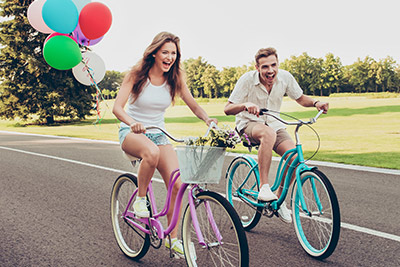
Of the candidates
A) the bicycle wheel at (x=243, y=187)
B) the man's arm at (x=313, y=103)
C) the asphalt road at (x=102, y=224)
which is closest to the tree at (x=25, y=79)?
the asphalt road at (x=102, y=224)

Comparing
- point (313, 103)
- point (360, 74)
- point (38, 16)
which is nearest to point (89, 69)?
point (38, 16)

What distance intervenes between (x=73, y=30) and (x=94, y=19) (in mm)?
350

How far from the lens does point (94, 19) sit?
6113mm

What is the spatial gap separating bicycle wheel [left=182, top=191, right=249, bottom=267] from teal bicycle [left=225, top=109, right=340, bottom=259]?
114 centimetres

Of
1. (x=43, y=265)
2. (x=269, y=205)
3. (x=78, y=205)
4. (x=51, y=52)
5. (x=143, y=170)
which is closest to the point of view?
(x=143, y=170)

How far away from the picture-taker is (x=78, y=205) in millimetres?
6133

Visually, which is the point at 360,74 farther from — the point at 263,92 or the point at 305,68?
the point at 263,92

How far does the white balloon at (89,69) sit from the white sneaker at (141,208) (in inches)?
113

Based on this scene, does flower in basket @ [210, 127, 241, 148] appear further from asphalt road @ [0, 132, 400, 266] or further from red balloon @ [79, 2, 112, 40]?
red balloon @ [79, 2, 112, 40]

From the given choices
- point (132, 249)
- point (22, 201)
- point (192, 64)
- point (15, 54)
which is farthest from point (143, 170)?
point (192, 64)

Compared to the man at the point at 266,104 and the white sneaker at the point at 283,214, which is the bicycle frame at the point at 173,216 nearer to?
the man at the point at 266,104

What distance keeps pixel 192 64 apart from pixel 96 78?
11257 cm

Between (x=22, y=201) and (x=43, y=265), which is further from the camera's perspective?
(x=22, y=201)

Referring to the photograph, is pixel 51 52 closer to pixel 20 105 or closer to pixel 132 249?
pixel 132 249
